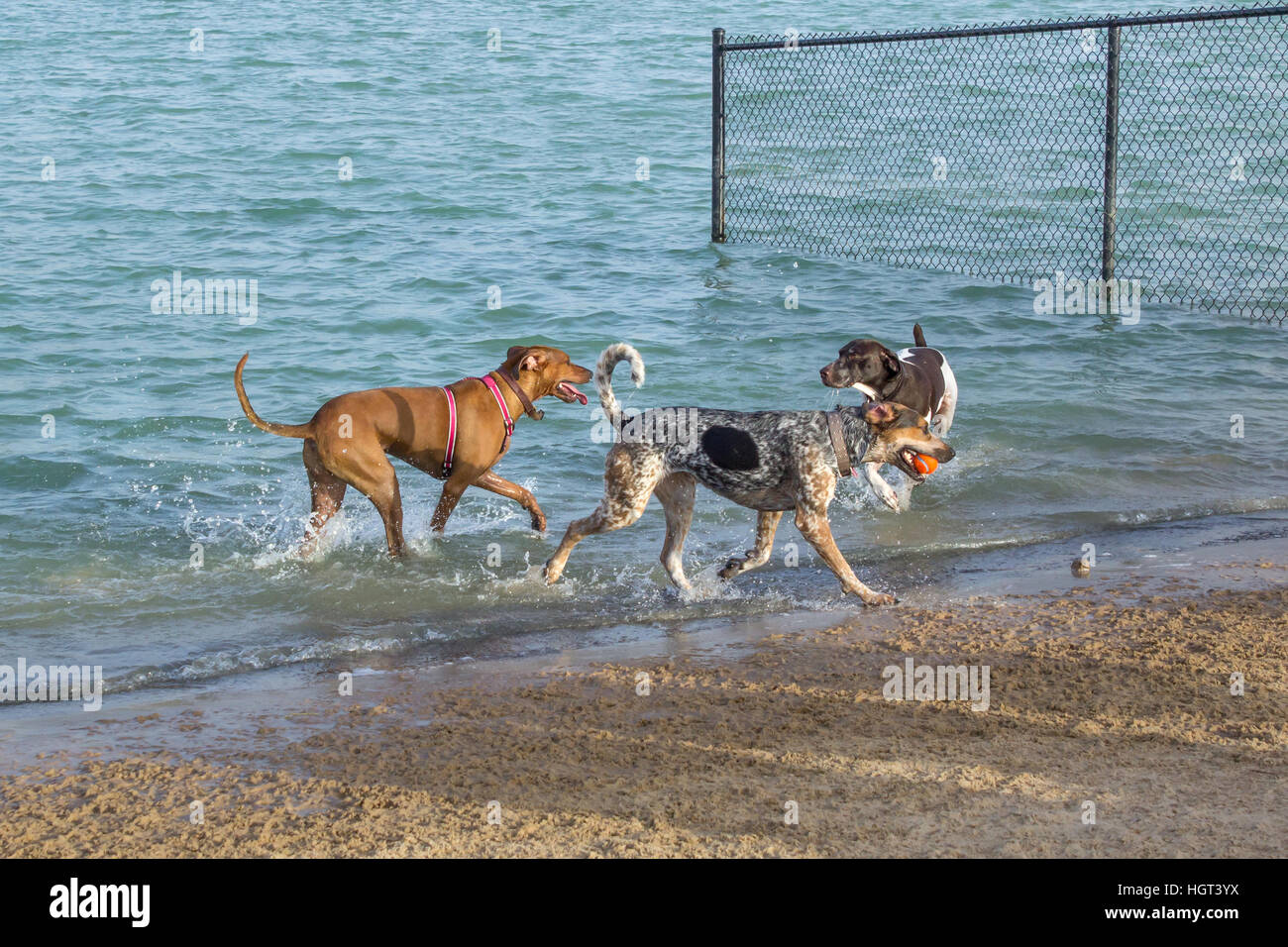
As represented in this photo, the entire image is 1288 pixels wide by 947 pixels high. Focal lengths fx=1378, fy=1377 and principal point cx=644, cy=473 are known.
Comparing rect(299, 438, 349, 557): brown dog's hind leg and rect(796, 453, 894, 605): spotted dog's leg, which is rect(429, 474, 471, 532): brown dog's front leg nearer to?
rect(299, 438, 349, 557): brown dog's hind leg

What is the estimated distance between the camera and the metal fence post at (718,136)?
47.9 ft

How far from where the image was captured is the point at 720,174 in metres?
15.3

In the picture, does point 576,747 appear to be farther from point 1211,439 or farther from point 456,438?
point 1211,439

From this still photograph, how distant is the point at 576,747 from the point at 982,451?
18.5 ft

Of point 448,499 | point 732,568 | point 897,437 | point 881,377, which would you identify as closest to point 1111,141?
point 881,377

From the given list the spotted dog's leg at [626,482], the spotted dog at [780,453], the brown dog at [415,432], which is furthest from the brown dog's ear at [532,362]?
the spotted dog's leg at [626,482]

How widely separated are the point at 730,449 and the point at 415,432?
1.80 metres

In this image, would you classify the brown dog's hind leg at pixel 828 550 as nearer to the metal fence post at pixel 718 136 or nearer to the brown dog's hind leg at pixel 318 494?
the brown dog's hind leg at pixel 318 494

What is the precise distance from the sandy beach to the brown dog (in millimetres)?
1626

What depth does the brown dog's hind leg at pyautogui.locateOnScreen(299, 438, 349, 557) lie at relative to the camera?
297 inches

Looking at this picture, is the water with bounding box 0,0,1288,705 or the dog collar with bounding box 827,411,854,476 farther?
the water with bounding box 0,0,1288,705

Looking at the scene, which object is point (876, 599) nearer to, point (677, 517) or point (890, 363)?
point (677, 517)

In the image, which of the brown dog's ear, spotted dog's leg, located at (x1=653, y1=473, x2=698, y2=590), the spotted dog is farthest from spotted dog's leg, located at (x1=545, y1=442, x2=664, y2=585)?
the brown dog's ear

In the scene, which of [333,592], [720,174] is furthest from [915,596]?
[720,174]
